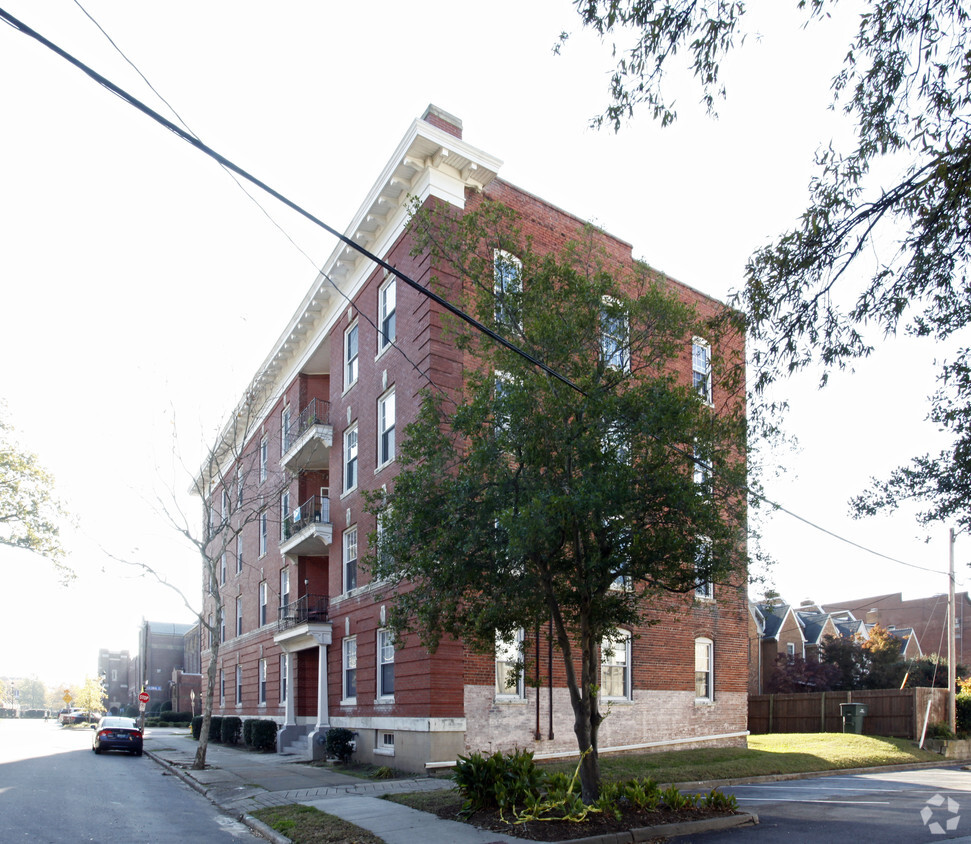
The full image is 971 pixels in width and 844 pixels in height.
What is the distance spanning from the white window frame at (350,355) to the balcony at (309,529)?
4.15 m

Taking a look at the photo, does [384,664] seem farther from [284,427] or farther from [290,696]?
[284,427]

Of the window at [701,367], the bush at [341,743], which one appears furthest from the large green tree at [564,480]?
the bush at [341,743]

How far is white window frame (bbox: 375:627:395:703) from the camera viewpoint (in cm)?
2150

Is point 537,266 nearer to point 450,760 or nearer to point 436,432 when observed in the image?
point 436,432

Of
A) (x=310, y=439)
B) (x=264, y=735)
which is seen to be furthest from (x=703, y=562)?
(x=264, y=735)

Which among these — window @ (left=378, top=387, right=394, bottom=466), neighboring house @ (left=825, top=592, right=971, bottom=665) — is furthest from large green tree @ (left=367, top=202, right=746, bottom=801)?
neighboring house @ (left=825, top=592, right=971, bottom=665)

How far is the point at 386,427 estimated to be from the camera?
23.6 metres

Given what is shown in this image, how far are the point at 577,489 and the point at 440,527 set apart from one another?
7.81ft

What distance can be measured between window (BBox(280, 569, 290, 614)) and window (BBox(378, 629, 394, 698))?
33.2 feet

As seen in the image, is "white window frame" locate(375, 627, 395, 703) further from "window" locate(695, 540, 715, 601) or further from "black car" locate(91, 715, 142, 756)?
"black car" locate(91, 715, 142, 756)

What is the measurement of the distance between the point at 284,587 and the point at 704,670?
15657 mm

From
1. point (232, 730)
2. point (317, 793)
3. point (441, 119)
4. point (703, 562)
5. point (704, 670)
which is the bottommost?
point (232, 730)

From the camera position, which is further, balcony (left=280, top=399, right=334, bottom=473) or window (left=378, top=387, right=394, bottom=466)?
balcony (left=280, top=399, right=334, bottom=473)

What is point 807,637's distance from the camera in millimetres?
55406
